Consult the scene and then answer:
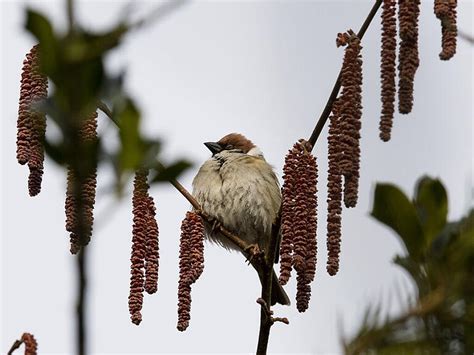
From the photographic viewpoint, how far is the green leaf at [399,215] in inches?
34.0

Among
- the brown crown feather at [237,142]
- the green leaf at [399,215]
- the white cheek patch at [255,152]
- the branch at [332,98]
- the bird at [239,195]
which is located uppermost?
the brown crown feather at [237,142]

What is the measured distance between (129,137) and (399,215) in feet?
0.98

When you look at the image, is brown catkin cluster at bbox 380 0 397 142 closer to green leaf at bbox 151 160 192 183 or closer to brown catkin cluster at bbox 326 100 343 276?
brown catkin cluster at bbox 326 100 343 276

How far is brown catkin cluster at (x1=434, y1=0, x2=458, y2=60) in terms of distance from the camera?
6.27 feet

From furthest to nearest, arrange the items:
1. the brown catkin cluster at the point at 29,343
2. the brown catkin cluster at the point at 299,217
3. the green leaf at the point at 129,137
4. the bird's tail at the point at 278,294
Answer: the bird's tail at the point at 278,294 < the brown catkin cluster at the point at 299,217 < the brown catkin cluster at the point at 29,343 < the green leaf at the point at 129,137

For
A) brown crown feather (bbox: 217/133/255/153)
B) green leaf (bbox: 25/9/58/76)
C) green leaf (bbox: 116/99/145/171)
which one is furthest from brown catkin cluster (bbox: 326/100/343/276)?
brown crown feather (bbox: 217/133/255/153)

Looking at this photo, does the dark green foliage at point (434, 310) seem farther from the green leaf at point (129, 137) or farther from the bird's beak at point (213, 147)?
the bird's beak at point (213, 147)

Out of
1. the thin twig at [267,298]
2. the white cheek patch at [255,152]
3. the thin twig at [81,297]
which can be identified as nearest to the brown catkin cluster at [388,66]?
the thin twig at [267,298]

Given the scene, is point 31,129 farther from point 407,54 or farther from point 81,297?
point 81,297

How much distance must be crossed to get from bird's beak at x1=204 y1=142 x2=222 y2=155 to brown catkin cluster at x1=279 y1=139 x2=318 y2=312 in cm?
368

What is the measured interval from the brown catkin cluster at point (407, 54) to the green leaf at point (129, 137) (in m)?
1.09

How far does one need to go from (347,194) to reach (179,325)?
0.61 meters

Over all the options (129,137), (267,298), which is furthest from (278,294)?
(129,137)

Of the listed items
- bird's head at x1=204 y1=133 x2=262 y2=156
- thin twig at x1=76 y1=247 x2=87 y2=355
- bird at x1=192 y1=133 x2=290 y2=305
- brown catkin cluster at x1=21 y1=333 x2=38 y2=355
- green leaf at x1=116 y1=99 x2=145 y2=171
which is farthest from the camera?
bird's head at x1=204 y1=133 x2=262 y2=156
